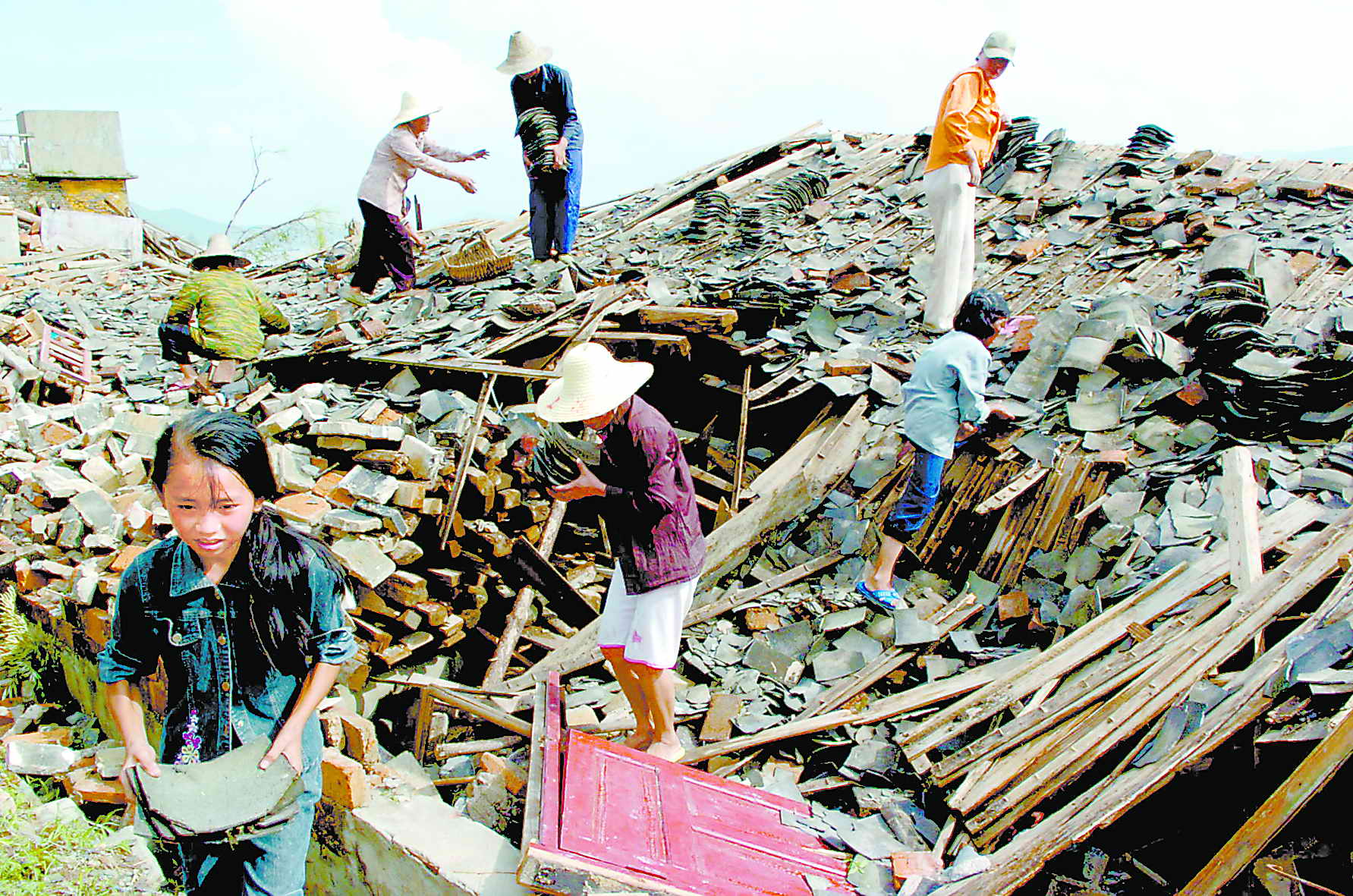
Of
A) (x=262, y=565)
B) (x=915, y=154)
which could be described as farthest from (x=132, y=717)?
(x=915, y=154)

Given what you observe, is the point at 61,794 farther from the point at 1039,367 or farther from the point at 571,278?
the point at 1039,367

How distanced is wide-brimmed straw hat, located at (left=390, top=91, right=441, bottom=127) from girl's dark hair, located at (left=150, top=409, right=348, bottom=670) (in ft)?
18.5

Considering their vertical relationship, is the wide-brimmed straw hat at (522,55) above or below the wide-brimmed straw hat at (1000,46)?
above

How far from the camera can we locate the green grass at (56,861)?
304cm

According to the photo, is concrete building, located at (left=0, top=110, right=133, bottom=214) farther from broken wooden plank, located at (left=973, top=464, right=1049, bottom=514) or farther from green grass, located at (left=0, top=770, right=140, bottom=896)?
broken wooden plank, located at (left=973, top=464, right=1049, bottom=514)

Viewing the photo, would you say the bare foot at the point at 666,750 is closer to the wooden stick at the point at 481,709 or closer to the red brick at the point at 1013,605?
the wooden stick at the point at 481,709

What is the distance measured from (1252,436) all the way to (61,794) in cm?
677

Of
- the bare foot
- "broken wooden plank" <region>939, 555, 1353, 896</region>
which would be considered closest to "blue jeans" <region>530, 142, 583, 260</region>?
the bare foot

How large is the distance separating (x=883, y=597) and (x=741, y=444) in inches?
72.9

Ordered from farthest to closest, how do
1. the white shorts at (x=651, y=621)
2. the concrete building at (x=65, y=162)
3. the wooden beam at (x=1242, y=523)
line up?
the concrete building at (x=65, y=162), the wooden beam at (x=1242, y=523), the white shorts at (x=651, y=621)

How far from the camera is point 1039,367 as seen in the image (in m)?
5.82

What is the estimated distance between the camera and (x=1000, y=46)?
5727 mm

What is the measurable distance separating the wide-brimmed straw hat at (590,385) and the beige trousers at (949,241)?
12.4 ft

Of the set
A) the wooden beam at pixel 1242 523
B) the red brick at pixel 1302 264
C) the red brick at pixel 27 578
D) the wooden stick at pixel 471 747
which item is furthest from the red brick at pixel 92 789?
the red brick at pixel 1302 264
